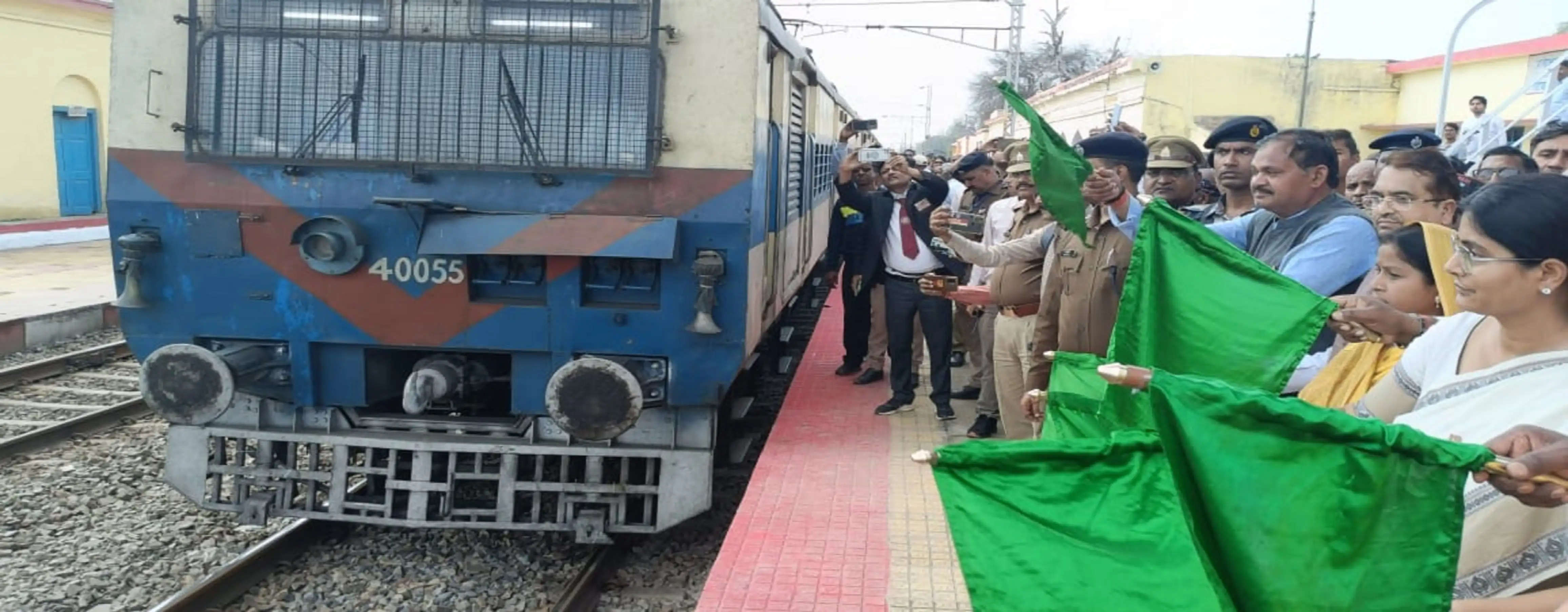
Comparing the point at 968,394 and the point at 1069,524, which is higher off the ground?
the point at 1069,524

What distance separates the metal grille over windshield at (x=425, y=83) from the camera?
4.89 meters

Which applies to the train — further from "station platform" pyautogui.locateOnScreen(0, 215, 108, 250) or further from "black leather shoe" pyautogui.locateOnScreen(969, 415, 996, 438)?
"station platform" pyautogui.locateOnScreen(0, 215, 108, 250)

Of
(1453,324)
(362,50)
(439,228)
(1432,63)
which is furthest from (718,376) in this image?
(1432,63)

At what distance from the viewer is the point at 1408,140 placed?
596cm

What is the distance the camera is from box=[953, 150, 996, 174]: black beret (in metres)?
7.27

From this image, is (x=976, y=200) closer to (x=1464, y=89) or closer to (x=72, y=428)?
(x=72, y=428)

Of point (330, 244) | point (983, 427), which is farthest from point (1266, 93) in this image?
point (330, 244)

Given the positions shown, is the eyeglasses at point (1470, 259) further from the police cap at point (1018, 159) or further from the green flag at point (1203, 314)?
the police cap at point (1018, 159)

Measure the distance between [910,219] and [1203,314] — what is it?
13.8 ft

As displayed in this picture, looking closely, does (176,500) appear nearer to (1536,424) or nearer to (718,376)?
(718,376)

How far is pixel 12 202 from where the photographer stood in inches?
747

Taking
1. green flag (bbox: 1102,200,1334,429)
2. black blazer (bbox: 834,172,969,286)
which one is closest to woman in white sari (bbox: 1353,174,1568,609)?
green flag (bbox: 1102,200,1334,429)

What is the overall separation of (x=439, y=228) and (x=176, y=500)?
272cm

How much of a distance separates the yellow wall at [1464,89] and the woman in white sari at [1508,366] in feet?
49.7
